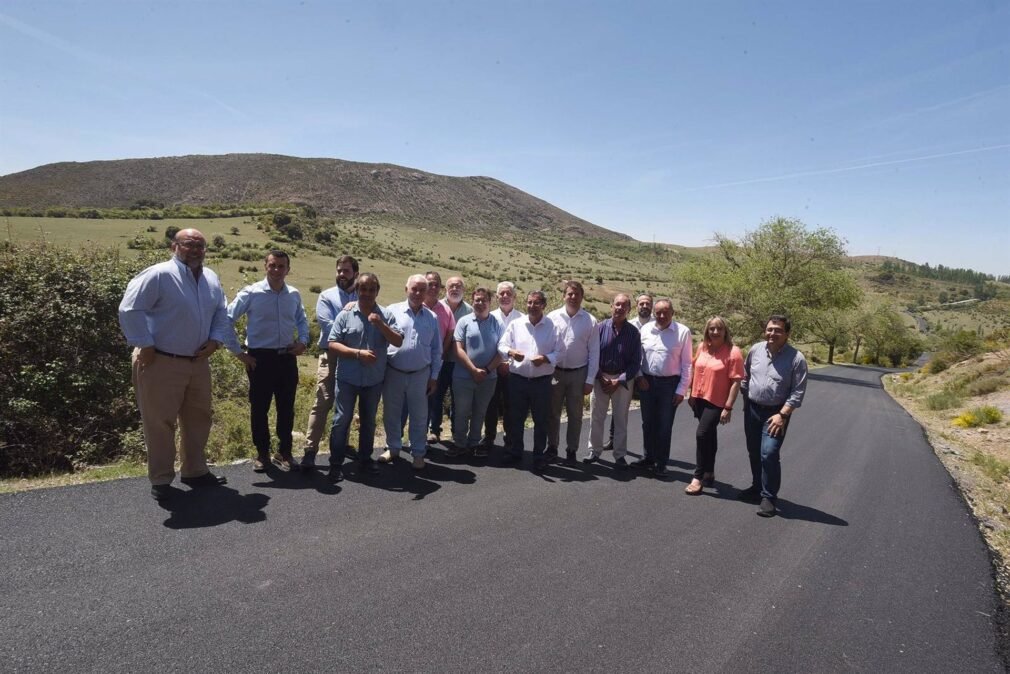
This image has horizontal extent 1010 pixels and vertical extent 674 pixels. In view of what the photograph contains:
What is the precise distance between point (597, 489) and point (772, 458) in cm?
174

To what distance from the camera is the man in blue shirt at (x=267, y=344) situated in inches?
204

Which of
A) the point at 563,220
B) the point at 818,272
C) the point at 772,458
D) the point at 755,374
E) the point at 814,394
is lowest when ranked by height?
the point at 814,394

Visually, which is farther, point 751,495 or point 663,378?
point 663,378

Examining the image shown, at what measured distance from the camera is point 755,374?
5.35 metres

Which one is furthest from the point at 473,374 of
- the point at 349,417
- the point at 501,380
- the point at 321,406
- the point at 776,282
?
the point at 776,282

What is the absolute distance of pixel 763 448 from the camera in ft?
17.2

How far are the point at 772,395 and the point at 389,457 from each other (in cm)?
400

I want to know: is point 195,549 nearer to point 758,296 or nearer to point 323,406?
point 323,406

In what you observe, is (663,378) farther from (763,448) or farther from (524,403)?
(524,403)

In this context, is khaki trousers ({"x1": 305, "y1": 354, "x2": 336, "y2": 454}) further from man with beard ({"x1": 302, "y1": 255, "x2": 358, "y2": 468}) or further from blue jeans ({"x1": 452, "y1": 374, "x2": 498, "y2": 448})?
blue jeans ({"x1": 452, "y1": 374, "x2": 498, "y2": 448})

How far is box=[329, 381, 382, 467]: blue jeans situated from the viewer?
16.8 feet

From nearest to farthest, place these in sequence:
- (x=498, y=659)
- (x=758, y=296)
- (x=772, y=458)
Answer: (x=498, y=659) → (x=772, y=458) → (x=758, y=296)

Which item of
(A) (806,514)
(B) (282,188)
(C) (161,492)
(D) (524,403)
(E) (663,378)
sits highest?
(B) (282,188)

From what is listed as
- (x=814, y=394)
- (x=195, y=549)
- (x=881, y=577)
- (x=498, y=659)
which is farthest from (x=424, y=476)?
(x=814, y=394)
